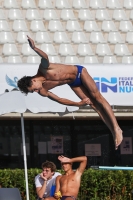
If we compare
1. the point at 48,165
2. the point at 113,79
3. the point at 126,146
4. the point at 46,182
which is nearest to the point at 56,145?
the point at 126,146

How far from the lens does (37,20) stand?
699 inches

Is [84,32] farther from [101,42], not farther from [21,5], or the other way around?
[21,5]

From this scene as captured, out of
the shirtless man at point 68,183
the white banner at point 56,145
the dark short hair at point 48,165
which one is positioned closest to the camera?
the shirtless man at point 68,183

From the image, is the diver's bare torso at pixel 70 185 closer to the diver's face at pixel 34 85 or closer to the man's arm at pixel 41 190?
the man's arm at pixel 41 190

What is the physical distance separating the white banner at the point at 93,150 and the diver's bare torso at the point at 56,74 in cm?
953

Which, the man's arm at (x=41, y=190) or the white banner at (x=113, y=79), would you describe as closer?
the man's arm at (x=41, y=190)

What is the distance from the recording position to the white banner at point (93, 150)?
1745cm

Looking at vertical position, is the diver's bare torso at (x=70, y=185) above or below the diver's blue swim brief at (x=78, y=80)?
below

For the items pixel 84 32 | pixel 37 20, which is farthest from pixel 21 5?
pixel 84 32

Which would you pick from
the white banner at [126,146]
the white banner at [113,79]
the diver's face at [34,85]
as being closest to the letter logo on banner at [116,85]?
the white banner at [113,79]

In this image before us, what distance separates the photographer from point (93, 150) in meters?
17.5

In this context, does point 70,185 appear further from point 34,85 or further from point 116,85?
point 116,85

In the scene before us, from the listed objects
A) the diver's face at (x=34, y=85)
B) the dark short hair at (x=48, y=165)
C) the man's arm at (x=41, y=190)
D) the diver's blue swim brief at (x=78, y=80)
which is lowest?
the man's arm at (x=41, y=190)

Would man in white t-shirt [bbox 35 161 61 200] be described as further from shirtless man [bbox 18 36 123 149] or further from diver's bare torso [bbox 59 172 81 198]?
shirtless man [bbox 18 36 123 149]
